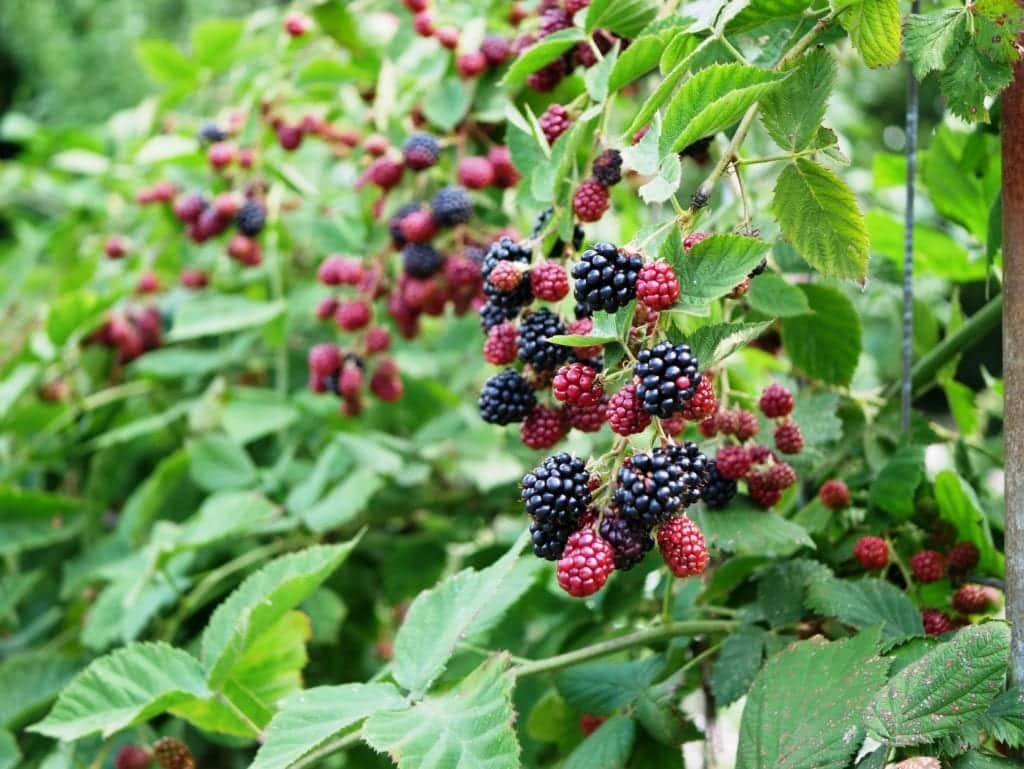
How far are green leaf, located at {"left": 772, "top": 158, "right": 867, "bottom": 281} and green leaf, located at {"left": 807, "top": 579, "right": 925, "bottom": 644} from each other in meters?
0.26

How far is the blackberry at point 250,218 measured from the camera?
1529mm

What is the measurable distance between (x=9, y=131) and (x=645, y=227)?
84.4 inches

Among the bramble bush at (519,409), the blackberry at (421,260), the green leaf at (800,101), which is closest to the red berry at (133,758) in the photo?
the bramble bush at (519,409)

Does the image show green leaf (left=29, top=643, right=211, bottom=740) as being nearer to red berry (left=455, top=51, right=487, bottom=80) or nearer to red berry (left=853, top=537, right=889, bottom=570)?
red berry (left=853, top=537, right=889, bottom=570)

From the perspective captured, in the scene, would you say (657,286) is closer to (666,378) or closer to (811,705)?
(666,378)

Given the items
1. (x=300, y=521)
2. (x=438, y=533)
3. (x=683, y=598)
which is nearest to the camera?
(x=683, y=598)

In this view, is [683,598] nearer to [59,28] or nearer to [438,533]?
[438,533]

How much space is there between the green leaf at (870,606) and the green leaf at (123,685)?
20.1 inches

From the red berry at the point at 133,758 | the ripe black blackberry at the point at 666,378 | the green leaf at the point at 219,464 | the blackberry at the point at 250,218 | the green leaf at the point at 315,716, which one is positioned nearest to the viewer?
the ripe black blackberry at the point at 666,378

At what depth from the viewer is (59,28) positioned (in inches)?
134

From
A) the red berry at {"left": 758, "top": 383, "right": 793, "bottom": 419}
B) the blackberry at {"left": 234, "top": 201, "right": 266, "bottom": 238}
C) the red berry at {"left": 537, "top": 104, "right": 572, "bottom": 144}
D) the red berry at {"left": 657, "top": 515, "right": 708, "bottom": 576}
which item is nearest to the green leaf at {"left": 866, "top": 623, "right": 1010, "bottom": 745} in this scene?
the red berry at {"left": 657, "top": 515, "right": 708, "bottom": 576}

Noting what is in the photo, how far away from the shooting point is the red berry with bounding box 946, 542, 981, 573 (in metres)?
0.87

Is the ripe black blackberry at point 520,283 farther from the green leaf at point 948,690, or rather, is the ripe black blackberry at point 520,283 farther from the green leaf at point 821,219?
the green leaf at point 948,690

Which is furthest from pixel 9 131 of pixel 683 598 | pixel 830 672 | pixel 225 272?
pixel 830 672
